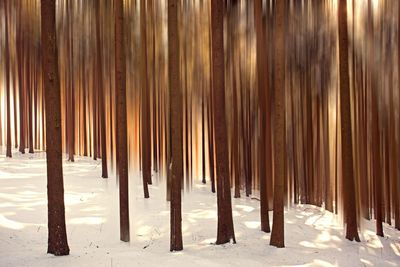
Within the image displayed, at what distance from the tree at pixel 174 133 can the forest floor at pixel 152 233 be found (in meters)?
0.48

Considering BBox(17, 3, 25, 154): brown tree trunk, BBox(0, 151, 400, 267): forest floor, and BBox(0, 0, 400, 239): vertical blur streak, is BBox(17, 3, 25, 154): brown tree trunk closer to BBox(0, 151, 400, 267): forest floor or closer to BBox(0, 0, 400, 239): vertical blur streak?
BBox(0, 0, 400, 239): vertical blur streak

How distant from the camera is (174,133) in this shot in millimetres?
7000

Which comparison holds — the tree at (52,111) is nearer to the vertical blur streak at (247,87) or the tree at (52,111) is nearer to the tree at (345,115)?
the vertical blur streak at (247,87)

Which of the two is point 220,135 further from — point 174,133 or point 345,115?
point 345,115

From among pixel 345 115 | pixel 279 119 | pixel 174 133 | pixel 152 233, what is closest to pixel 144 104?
pixel 152 233

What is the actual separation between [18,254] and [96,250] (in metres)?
1.26

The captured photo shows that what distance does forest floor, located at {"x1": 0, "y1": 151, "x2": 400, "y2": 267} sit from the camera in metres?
6.64

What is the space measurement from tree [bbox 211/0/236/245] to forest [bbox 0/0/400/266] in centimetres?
3

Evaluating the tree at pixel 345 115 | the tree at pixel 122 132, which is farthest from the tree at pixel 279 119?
the tree at pixel 122 132

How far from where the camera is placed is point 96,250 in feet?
22.8

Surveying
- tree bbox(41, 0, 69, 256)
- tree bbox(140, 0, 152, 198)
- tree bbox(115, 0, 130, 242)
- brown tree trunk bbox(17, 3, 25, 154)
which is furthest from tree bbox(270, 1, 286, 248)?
brown tree trunk bbox(17, 3, 25, 154)

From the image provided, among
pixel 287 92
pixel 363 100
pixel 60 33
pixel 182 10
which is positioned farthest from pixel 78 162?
pixel 363 100

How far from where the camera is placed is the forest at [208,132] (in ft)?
23.5

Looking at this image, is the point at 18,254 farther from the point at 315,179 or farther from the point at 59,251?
the point at 315,179
